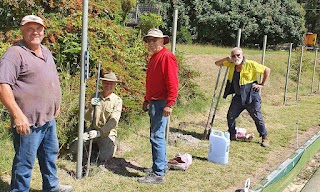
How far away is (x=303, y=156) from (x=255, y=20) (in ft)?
85.2

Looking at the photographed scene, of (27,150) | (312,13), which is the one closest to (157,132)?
(27,150)

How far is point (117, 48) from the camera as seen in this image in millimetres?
7773

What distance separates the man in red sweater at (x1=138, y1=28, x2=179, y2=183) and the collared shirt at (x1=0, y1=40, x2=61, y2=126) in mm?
1392

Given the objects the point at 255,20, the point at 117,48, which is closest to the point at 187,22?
the point at 255,20

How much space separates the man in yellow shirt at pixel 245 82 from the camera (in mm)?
6676

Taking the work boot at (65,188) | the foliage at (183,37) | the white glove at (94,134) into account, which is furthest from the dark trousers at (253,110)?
the foliage at (183,37)

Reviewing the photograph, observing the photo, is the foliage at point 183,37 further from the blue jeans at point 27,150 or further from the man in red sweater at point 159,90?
the blue jeans at point 27,150

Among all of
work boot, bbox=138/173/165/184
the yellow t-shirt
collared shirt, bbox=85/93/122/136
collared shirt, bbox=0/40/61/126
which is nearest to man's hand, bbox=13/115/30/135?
collared shirt, bbox=0/40/61/126

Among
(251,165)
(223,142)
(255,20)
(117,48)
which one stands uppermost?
(255,20)

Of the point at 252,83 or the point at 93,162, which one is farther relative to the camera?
the point at 252,83

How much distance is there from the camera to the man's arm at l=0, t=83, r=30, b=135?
3.34m

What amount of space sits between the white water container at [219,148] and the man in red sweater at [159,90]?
1173 mm

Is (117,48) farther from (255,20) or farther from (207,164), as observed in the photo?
(255,20)

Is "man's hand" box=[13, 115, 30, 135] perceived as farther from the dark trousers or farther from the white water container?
the dark trousers
